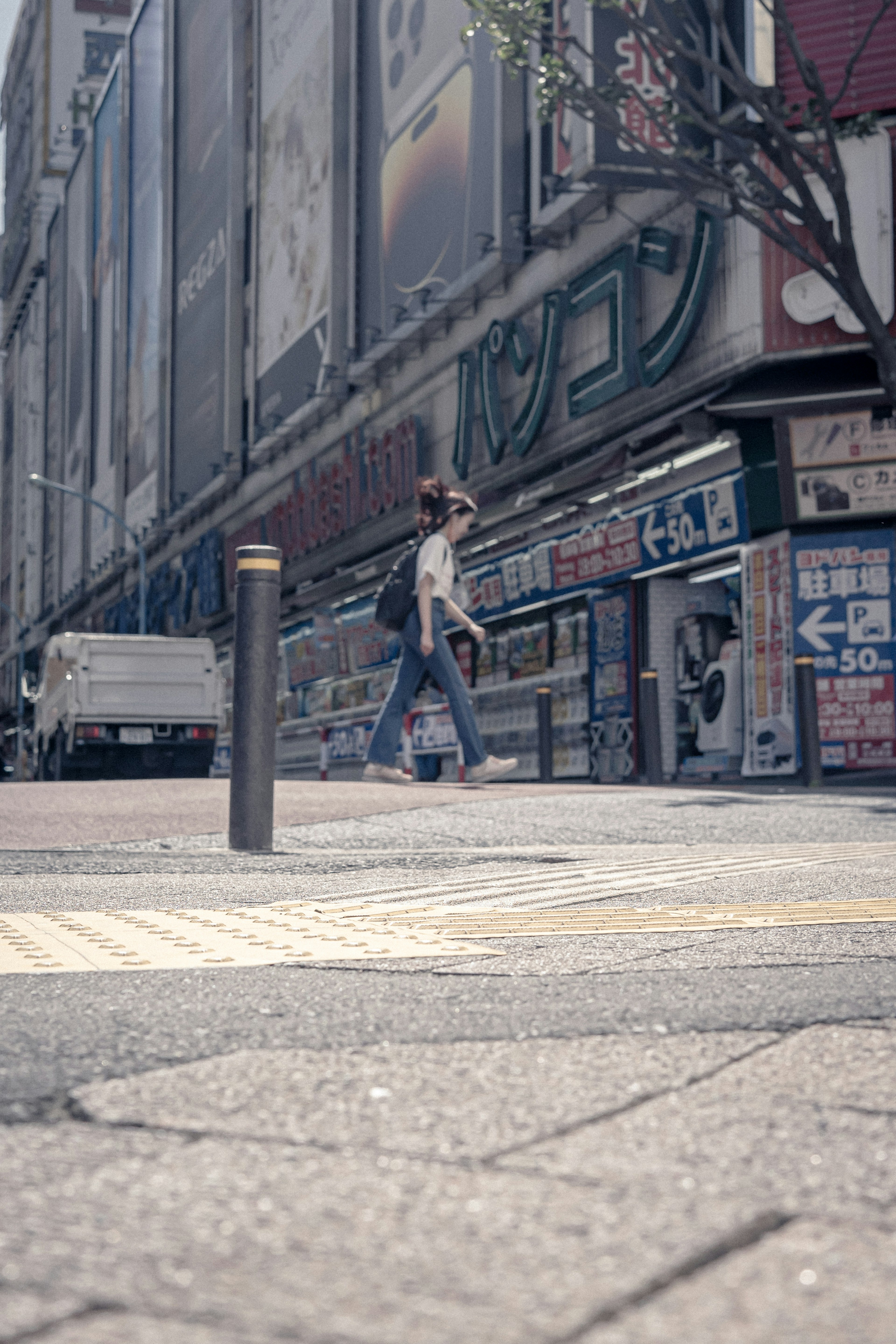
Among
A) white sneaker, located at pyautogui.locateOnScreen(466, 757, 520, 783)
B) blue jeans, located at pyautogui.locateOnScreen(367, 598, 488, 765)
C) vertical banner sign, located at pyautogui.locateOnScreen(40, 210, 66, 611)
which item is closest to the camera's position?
white sneaker, located at pyautogui.locateOnScreen(466, 757, 520, 783)

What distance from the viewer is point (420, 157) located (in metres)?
23.2

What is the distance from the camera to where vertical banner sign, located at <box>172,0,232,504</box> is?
3497 centimetres

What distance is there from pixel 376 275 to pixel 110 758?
403 inches

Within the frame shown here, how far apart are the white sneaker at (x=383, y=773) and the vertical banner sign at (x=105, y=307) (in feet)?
127

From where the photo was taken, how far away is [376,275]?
25203 mm

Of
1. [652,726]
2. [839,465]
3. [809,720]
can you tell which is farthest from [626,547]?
[809,720]

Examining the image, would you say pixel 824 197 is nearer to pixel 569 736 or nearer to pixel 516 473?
pixel 516 473

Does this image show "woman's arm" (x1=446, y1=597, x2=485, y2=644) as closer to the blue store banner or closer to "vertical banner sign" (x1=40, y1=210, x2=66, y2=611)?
the blue store banner

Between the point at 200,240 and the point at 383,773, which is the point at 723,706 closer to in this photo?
the point at 383,773

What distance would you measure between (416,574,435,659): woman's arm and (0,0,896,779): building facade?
5.36 metres

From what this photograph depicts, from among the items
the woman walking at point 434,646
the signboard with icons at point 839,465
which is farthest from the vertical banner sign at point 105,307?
the woman walking at point 434,646

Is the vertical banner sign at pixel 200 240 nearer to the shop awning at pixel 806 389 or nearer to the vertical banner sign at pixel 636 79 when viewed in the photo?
the vertical banner sign at pixel 636 79

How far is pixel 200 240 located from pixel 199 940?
1433 inches

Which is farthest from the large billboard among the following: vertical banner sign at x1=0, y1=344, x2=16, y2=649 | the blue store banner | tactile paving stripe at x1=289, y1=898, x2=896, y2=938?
vertical banner sign at x1=0, y1=344, x2=16, y2=649
